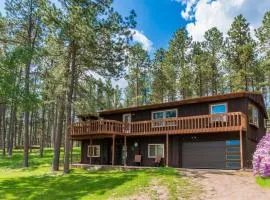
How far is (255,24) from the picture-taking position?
35125 mm

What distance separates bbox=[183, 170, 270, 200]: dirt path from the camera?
12.5m

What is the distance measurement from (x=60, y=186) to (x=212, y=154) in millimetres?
10061

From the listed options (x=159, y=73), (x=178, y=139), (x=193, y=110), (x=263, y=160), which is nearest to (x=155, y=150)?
(x=178, y=139)

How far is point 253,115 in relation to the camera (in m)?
22.4

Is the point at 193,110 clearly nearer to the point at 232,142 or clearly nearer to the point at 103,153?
the point at 232,142

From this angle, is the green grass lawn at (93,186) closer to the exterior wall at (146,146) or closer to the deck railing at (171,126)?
the deck railing at (171,126)

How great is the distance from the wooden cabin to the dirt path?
2501 millimetres

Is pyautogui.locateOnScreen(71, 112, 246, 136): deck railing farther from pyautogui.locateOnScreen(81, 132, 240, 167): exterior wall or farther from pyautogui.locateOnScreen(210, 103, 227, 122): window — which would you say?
pyautogui.locateOnScreen(81, 132, 240, 167): exterior wall

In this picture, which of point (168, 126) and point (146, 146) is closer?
point (168, 126)

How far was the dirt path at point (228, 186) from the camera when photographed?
41.0 ft

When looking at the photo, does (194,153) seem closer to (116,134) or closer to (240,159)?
(240,159)

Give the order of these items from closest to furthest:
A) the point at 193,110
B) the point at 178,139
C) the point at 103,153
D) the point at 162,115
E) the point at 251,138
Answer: the point at 251,138, the point at 193,110, the point at 178,139, the point at 162,115, the point at 103,153

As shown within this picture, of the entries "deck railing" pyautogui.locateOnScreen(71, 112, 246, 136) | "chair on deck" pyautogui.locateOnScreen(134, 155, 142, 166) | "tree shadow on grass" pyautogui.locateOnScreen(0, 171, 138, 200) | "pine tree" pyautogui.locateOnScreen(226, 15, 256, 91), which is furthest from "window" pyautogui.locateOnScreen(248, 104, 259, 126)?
"pine tree" pyautogui.locateOnScreen(226, 15, 256, 91)

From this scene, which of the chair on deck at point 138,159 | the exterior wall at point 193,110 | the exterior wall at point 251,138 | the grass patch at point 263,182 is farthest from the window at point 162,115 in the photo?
the grass patch at point 263,182
